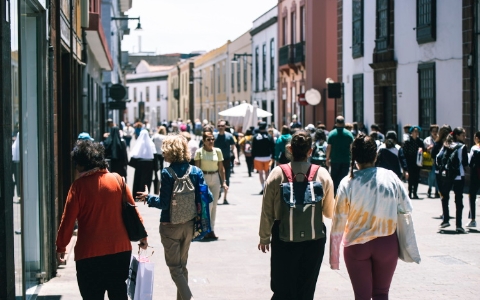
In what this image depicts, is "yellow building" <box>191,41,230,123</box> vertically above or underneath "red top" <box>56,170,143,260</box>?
above

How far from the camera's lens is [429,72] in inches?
912

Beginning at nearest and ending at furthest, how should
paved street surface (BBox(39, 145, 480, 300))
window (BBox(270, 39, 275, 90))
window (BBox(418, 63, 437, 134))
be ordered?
1. paved street surface (BBox(39, 145, 480, 300))
2. window (BBox(418, 63, 437, 134))
3. window (BBox(270, 39, 275, 90))

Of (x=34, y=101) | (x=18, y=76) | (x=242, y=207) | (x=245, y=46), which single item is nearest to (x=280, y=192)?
(x=18, y=76)

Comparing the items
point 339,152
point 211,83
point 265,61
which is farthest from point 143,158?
point 211,83

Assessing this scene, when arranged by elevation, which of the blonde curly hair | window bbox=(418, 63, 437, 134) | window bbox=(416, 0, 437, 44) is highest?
window bbox=(416, 0, 437, 44)

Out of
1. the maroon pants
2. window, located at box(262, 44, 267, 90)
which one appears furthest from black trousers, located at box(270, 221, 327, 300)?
window, located at box(262, 44, 267, 90)

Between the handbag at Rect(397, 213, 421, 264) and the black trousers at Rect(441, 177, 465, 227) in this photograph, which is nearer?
the handbag at Rect(397, 213, 421, 264)

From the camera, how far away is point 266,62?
4775 cm

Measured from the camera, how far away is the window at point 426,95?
75.1 ft

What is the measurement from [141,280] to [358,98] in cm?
2387

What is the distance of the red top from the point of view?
6.30 metres

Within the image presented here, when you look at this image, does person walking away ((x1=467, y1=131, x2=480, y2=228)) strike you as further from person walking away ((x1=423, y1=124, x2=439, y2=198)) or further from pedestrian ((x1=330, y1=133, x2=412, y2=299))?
pedestrian ((x1=330, y1=133, x2=412, y2=299))

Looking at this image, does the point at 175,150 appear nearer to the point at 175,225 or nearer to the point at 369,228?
the point at 175,225

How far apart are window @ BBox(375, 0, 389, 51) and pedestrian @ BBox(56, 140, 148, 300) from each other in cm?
A: 2087
